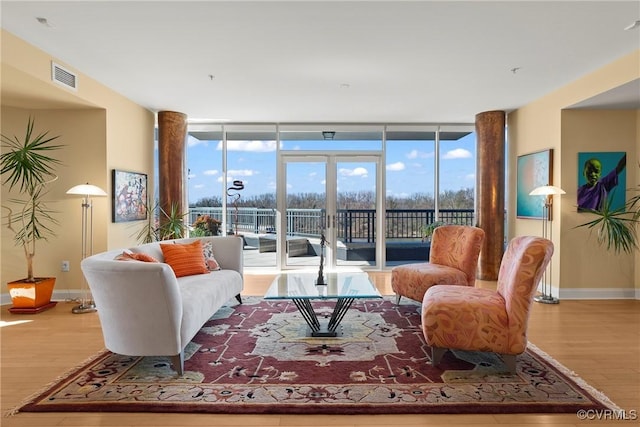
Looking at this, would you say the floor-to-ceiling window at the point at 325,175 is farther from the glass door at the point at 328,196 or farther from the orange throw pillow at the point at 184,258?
the orange throw pillow at the point at 184,258

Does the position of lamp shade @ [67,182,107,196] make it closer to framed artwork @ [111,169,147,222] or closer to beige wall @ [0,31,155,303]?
beige wall @ [0,31,155,303]

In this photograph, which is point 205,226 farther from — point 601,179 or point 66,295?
point 601,179

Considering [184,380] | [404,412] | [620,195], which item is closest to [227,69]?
[184,380]

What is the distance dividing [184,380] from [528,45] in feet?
13.3

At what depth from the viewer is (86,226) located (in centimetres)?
456

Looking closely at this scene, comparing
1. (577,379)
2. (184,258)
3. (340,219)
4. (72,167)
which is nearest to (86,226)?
(72,167)

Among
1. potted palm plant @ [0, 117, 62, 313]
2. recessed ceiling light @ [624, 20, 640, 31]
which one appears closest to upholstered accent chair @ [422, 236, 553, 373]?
recessed ceiling light @ [624, 20, 640, 31]

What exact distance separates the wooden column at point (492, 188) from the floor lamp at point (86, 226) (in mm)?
5460

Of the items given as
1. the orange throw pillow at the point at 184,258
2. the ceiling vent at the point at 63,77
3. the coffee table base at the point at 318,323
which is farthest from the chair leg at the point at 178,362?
the ceiling vent at the point at 63,77

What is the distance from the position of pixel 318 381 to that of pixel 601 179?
4.53 m

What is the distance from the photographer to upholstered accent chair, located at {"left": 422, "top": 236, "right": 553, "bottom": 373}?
2486 millimetres

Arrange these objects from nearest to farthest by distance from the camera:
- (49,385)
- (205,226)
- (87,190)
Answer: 1. (49,385)
2. (87,190)
3. (205,226)

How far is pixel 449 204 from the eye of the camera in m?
6.66

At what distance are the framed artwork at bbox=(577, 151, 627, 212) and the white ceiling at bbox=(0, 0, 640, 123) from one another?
657mm
